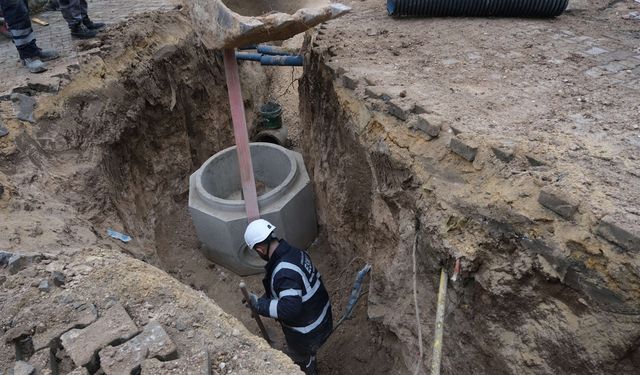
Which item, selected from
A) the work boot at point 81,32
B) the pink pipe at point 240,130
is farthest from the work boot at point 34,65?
the pink pipe at point 240,130

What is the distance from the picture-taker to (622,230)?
2.31 m

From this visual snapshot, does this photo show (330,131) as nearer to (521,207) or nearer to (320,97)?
(320,97)

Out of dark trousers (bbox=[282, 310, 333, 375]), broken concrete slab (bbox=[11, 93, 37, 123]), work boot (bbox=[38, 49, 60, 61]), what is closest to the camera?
dark trousers (bbox=[282, 310, 333, 375])

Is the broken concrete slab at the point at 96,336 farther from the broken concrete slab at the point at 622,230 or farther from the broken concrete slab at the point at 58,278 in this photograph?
the broken concrete slab at the point at 622,230

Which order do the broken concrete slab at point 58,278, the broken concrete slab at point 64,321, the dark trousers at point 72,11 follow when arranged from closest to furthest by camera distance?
the broken concrete slab at point 64,321, the broken concrete slab at point 58,278, the dark trousers at point 72,11

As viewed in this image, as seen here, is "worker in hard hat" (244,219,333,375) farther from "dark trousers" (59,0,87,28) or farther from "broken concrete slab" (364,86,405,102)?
"dark trousers" (59,0,87,28)

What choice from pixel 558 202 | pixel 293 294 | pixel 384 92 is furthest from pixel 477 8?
pixel 293 294

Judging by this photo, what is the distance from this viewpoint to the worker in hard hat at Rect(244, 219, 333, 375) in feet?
12.4

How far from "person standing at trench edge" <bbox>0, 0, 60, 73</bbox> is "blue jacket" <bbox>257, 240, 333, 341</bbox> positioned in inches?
144

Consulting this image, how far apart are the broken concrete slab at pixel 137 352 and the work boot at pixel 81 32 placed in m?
4.85

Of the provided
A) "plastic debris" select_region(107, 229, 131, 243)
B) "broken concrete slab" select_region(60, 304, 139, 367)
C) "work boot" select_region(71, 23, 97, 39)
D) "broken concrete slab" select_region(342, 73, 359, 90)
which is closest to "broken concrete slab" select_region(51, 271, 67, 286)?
"broken concrete slab" select_region(60, 304, 139, 367)

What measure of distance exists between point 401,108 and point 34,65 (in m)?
4.23

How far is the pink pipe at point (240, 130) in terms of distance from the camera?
13.2 ft

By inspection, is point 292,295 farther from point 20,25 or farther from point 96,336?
point 20,25
